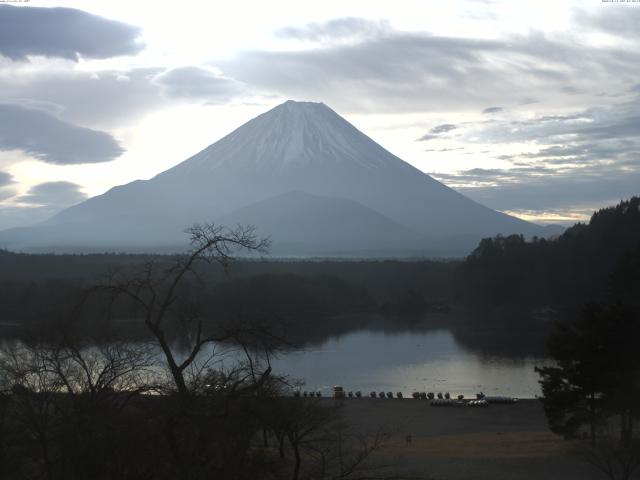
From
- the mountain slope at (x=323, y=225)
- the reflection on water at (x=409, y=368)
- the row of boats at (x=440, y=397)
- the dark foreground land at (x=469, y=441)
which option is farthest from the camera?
the mountain slope at (x=323, y=225)

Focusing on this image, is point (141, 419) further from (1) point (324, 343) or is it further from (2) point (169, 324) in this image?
(1) point (324, 343)

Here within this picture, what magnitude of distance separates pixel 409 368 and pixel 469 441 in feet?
29.4

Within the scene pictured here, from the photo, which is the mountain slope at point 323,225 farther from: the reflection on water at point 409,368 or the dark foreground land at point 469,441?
the dark foreground land at point 469,441

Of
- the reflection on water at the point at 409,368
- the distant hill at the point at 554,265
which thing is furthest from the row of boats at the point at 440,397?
the distant hill at the point at 554,265

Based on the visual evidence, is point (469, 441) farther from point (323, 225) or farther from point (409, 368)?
point (323, 225)

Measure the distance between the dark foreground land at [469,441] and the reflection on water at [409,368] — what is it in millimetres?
2226

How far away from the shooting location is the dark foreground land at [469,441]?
10.6 meters

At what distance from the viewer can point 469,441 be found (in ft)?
44.1

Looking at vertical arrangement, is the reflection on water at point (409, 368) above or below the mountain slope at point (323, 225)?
below

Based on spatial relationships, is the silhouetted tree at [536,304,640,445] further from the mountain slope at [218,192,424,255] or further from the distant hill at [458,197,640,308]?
the mountain slope at [218,192,424,255]

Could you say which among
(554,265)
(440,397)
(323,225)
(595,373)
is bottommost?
(440,397)

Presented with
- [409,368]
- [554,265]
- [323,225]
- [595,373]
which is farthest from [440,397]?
[323,225]

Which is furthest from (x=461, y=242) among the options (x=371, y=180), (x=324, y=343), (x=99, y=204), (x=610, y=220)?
(x=324, y=343)

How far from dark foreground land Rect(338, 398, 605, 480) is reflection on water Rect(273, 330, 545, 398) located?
87.7 inches
